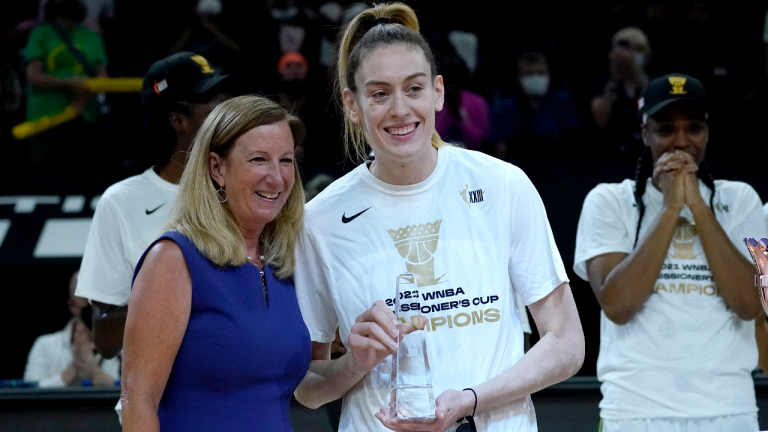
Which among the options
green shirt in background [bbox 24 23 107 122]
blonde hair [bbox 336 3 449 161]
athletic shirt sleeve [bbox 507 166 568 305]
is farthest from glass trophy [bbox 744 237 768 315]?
green shirt in background [bbox 24 23 107 122]

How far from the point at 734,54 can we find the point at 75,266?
4.60m

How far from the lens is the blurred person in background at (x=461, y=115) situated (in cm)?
585

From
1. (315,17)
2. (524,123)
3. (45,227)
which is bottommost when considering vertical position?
(45,227)

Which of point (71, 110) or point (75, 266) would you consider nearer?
point (75, 266)

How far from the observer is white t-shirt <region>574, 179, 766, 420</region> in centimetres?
320

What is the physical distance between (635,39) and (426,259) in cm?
439

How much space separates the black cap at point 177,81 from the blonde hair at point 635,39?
3.63 m

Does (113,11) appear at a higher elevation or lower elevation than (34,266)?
higher

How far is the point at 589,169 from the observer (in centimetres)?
502

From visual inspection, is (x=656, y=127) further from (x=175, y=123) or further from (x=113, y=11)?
(x=113, y=11)

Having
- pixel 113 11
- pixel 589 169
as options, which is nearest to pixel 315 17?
pixel 113 11

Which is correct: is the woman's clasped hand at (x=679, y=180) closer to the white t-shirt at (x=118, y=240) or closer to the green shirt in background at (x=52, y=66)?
the white t-shirt at (x=118, y=240)

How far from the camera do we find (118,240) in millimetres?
3195

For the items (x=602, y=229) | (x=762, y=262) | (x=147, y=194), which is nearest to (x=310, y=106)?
(x=147, y=194)
